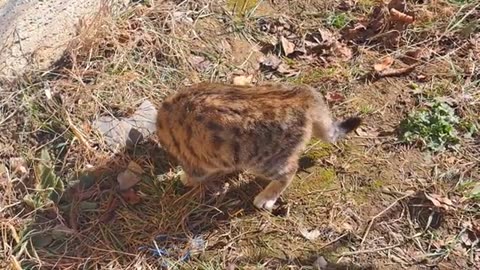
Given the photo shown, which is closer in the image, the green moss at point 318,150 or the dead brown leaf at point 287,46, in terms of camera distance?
the green moss at point 318,150

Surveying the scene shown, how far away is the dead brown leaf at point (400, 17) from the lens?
14.4ft

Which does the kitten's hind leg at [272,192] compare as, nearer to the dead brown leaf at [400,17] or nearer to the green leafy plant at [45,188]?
the green leafy plant at [45,188]

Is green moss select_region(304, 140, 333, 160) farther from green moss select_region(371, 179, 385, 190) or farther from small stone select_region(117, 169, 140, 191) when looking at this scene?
small stone select_region(117, 169, 140, 191)

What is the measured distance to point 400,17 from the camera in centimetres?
440

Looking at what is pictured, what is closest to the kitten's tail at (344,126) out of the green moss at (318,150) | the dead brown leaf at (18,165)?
the green moss at (318,150)

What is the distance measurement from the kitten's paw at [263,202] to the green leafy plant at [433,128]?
32.5 inches

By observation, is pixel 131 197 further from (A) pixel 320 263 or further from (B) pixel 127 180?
(A) pixel 320 263

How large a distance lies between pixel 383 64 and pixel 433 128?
0.56m

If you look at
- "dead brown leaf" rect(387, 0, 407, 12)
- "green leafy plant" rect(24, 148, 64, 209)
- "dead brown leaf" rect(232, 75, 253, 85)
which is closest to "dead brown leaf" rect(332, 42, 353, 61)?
"dead brown leaf" rect(387, 0, 407, 12)

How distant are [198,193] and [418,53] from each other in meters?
1.61

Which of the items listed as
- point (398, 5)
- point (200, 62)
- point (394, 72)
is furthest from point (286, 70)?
point (398, 5)

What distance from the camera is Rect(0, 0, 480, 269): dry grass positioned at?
3498 millimetres

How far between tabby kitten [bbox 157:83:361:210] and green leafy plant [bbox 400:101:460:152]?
1.95 feet

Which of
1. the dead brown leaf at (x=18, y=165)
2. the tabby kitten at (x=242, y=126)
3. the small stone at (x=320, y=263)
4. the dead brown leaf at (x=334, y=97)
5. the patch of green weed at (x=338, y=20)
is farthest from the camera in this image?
the patch of green weed at (x=338, y=20)
